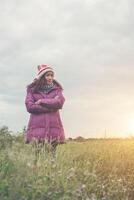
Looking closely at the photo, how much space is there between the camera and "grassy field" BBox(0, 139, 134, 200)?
31.7ft

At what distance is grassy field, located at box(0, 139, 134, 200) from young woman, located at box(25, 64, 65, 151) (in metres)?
0.69

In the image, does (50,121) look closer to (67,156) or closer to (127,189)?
(67,156)

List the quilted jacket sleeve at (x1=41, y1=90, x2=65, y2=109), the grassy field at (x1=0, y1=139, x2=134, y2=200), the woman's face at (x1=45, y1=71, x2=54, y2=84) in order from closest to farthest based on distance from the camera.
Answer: the grassy field at (x1=0, y1=139, x2=134, y2=200)
the quilted jacket sleeve at (x1=41, y1=90, x2=65, y2=109)
the woman's face at (x1=45, y1=71, x2=54, y2=84)

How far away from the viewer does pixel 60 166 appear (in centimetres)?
1181

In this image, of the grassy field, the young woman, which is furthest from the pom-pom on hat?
the grassy field

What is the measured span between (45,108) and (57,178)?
3.80 metres

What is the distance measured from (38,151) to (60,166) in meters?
1.19

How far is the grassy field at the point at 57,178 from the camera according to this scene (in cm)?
966

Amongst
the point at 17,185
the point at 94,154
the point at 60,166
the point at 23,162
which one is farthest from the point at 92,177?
the point at 94,154

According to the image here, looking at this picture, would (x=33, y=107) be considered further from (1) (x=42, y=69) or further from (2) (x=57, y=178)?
(2) (x=57, y=178)

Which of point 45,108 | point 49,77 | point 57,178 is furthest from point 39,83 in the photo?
point 57,178

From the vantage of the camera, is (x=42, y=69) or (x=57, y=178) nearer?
(x=57, y=178)

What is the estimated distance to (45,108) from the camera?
14.2 metres

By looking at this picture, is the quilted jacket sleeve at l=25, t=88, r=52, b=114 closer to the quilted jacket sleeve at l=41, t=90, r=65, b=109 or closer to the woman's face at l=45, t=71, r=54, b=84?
the quilted jacket sleeve at l=41, t=90, r=65, b=109
